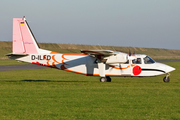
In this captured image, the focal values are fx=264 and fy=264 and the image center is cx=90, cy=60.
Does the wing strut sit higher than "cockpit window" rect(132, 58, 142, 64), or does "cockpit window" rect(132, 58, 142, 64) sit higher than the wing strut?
"cockpit window" rect(132, 58, 142, 64)

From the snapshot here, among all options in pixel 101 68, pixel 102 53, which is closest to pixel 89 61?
pixel 101 68

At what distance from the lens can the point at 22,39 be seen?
25219mm

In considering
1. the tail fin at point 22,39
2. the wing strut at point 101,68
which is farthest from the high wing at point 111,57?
the tail fin at point 22,39

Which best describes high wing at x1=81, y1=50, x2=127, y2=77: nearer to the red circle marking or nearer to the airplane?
the airplane

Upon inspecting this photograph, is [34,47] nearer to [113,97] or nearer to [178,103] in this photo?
[113,97]

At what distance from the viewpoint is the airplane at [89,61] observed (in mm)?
24192

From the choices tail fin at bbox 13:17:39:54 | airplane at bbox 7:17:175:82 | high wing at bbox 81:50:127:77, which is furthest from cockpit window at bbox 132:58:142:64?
tail fin at bbox 13:17:39:54

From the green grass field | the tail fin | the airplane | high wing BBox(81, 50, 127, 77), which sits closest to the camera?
the green grass field

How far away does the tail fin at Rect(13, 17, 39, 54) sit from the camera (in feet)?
82.1

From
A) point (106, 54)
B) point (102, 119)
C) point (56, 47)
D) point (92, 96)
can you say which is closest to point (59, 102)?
point (92, 96)

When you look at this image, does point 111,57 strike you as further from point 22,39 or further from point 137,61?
point 22,39

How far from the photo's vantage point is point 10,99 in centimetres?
1413

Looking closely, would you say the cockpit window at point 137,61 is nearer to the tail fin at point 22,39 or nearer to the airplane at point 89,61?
the airplane at point 89,61

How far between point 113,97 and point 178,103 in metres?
3.56
